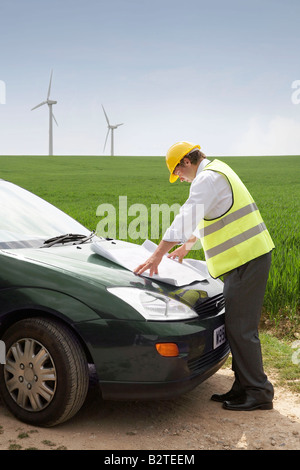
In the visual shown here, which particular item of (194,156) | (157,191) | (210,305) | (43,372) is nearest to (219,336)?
(210,305)

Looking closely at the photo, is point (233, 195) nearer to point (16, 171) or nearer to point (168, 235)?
point (168, 235)

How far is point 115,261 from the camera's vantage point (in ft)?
13.1

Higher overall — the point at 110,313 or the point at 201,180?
the point at 201,180

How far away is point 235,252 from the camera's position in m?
4.17

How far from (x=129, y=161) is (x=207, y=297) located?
57.6 metres

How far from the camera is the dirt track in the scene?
3.51m

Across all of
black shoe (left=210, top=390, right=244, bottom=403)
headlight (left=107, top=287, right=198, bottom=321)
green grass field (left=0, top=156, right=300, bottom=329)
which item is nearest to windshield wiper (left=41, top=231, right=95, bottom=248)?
headlight (left=107, top=287, right=198, bottom=321)

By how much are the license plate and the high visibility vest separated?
42 cm

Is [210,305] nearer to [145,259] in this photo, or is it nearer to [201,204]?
[145,259]

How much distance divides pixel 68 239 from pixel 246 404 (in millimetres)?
1867

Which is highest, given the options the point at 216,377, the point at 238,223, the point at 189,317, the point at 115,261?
the point at 238,223

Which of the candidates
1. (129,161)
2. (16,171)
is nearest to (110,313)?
(16,171)

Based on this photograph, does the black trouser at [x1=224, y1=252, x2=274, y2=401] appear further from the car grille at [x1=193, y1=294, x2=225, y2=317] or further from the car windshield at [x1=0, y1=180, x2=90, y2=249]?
the car windshield at [x1=0, y1=180, x2=90, y2=249]

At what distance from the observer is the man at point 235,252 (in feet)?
13.4
